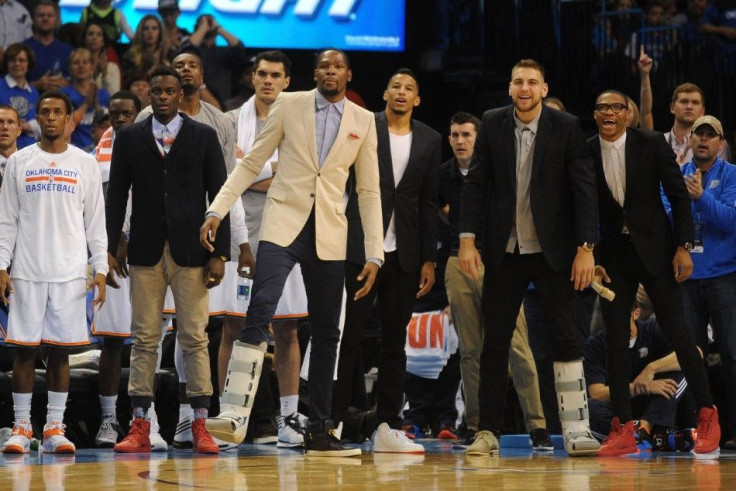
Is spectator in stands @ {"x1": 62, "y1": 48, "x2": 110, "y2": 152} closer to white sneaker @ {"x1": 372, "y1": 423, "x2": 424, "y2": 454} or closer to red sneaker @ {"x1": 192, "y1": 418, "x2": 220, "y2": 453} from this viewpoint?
red sneaker @ {"x1": 192, "y1": 418, "x2": 220, "y2": 453}

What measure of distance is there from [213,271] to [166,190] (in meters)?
0.45

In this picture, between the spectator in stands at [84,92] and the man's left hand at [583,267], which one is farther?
the spectator in stands at [84,92]

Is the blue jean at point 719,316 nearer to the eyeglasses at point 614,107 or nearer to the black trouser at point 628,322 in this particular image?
the black trouser at point 628,322

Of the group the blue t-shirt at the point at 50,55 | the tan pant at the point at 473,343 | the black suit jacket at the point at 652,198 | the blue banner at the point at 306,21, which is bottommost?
the tan pant at the point at 473,343

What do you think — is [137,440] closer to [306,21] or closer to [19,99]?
[19,99]

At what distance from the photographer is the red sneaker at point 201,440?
19.0 feet

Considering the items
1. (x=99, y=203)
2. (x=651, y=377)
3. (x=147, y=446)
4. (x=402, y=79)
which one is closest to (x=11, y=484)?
(x=147, y=446)

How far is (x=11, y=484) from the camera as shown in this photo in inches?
167

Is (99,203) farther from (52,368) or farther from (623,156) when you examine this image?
(623,156)

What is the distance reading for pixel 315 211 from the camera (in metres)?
5.59

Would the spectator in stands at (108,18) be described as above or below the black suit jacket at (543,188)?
above

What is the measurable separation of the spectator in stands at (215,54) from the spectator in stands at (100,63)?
2.72 feet

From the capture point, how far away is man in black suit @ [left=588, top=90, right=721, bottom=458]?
6.01 meters

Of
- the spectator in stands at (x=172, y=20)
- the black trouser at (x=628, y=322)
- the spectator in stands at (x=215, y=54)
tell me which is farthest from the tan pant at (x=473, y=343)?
the spectator in stands at (x=172, y=20)
